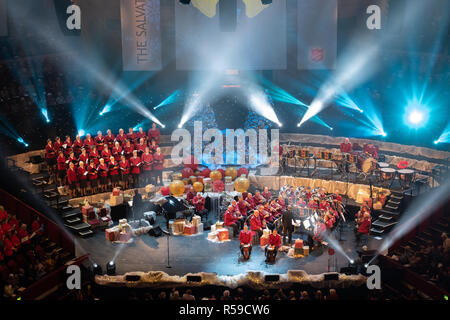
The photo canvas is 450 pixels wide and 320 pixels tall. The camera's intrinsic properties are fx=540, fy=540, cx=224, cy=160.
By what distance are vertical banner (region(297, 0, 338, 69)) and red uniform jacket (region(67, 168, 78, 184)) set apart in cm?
875

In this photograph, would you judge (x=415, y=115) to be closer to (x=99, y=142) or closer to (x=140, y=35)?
(x=140, y=35)

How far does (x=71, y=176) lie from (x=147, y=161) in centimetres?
262

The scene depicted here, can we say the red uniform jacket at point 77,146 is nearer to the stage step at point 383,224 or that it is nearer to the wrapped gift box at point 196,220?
the wrapped gift box at point 196,220

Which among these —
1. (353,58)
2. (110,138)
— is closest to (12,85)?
(110,138)

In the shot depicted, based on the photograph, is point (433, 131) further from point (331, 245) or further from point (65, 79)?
point (65, 79)

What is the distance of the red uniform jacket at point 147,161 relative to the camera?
60.0ft

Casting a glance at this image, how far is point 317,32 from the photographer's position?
18.8 meters

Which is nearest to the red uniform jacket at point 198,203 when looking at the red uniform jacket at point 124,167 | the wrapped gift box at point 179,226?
the wrapped gift box at point 179,226

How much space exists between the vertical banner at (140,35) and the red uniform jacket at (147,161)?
3.08 m

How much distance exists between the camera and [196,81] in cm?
2247

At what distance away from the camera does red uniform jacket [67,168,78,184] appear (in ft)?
55.5

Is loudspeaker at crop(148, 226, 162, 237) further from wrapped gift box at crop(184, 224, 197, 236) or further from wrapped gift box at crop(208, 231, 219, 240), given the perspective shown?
wrapped gift box at crop(208, 231, 219, 240)

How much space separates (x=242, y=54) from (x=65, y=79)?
22.0ft

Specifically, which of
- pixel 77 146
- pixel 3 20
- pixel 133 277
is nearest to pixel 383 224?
pixel 133 277
